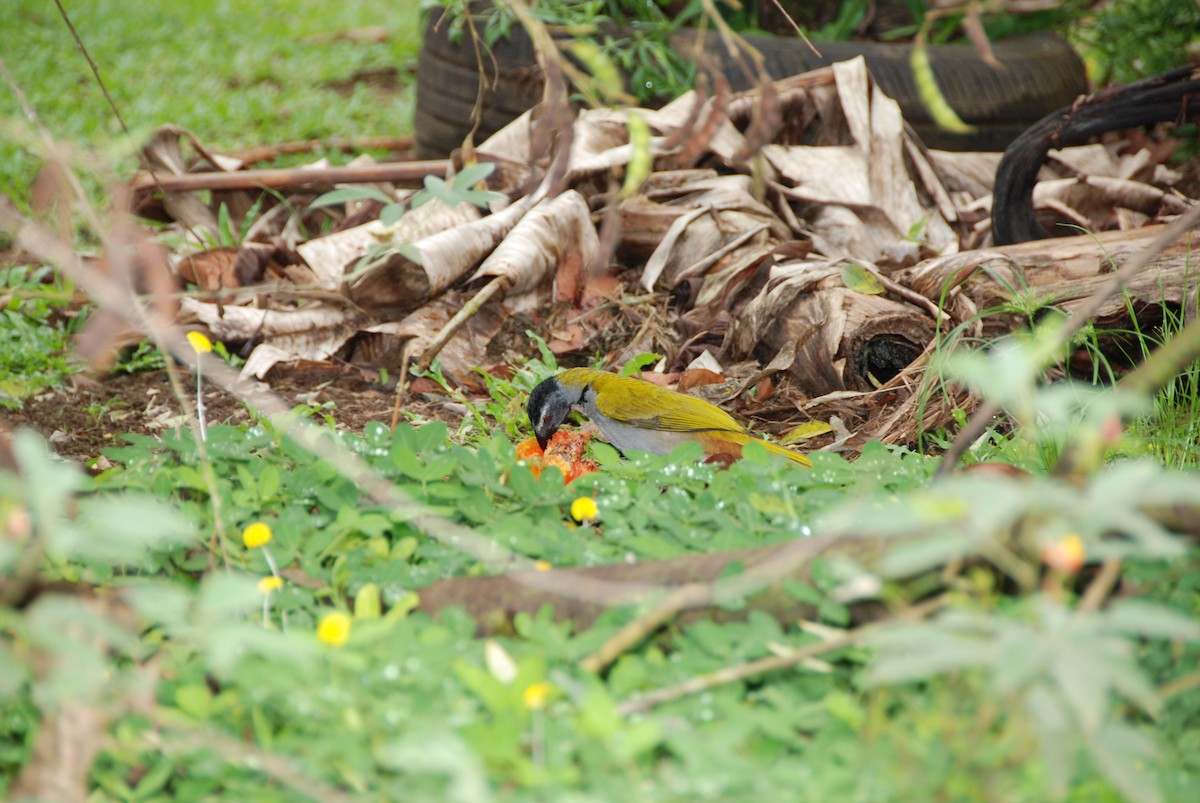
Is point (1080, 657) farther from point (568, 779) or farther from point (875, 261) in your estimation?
point (875, 261)

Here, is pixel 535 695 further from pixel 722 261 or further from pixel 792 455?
pixel 722 261

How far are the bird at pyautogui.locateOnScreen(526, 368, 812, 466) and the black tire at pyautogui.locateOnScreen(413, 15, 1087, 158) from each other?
7.91 feet

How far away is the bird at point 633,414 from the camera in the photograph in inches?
128

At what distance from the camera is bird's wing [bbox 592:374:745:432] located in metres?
3.27

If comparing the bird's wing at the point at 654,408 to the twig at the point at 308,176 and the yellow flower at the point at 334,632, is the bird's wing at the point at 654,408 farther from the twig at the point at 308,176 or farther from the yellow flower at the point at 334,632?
the twig at the point at 308,176

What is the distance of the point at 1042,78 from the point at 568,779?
17.6ft

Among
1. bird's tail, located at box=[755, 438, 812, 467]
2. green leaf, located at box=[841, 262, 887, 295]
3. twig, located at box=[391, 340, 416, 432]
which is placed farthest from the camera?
green leaf, located at box=[841, 262, 887, 295]

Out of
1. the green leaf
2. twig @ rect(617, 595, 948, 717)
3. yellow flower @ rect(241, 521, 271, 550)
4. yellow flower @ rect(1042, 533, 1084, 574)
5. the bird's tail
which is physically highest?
yellow flower @ rect(1042, 533, 1084, 574)

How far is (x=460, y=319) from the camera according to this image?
3.80 metres

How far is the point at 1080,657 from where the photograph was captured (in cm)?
119

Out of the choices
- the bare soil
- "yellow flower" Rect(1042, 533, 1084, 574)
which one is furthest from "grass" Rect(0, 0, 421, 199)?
"yellow flower" Rect(1042, 533, 1084, 574)

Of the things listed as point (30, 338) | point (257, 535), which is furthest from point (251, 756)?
point (30, 338)

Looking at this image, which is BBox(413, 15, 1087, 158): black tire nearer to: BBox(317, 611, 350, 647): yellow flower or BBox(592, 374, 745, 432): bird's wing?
BBox(592, 374, 745, 432): bird's wing

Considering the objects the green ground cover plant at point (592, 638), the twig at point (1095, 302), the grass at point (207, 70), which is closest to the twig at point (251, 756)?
the green ground cover plant at point (592, 638)
